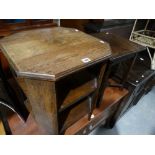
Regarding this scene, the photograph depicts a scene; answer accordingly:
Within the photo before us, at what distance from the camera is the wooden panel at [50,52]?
549 millimetres

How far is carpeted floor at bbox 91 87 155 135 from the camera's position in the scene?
5.23 feet

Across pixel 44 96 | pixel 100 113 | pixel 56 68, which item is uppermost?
pixel 56 68

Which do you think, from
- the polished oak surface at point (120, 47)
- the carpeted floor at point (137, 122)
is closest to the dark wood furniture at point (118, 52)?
the polished oak surface at point (120, 47)

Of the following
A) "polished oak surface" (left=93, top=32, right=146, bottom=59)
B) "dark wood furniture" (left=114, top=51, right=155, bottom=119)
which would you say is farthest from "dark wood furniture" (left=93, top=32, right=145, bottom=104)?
"dark wood furniture" (left=114, top=51, right=155, bottom=119)

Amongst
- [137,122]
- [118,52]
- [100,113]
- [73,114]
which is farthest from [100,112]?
[137,122]

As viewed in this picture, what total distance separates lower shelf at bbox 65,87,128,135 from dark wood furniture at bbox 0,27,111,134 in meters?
0.05

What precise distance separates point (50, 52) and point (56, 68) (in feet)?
0.45

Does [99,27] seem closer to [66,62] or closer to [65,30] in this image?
[65,30]

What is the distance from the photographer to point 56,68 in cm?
56

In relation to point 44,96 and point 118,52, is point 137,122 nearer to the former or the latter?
point 118,52

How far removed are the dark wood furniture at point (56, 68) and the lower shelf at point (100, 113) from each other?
53 millimetres

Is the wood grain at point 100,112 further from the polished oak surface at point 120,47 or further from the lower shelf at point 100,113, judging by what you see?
the polished oak surface at point 120,47

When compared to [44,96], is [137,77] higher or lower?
lower
